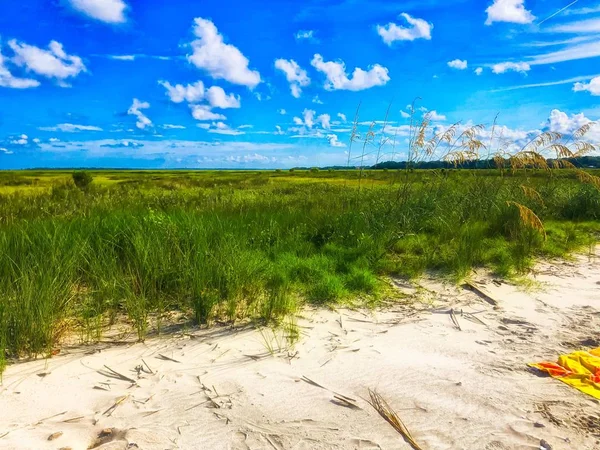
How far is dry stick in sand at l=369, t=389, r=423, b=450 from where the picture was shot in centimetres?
193

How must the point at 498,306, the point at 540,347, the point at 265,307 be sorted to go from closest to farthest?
1. the point at 540,347
2. the point at 265,307
3. the point at 498,306

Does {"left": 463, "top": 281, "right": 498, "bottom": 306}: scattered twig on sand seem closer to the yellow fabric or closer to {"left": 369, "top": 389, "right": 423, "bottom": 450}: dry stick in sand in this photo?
the yellow fabric

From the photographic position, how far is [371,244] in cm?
520

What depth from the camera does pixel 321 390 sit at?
2361 millimetres

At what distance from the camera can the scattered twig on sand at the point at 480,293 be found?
385cm

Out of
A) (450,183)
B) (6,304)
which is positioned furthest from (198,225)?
(450,183)

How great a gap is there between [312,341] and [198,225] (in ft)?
7.32

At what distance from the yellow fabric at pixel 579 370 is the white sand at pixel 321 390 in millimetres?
97

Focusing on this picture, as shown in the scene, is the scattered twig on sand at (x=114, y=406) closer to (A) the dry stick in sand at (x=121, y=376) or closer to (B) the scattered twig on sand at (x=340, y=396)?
(A) the dry stick in sand at (x=121, y=376)

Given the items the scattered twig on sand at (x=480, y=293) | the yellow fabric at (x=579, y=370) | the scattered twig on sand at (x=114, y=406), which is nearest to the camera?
the scattered twig on sand at (x=114, y=406)

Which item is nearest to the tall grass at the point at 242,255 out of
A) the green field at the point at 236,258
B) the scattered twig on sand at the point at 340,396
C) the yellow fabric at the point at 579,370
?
the green field at the point at 236,258

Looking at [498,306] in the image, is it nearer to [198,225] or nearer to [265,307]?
[265,307]

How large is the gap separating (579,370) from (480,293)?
1580mm

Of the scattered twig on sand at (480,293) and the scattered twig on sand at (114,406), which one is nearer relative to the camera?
the scattered twig on sand at (114,406)
